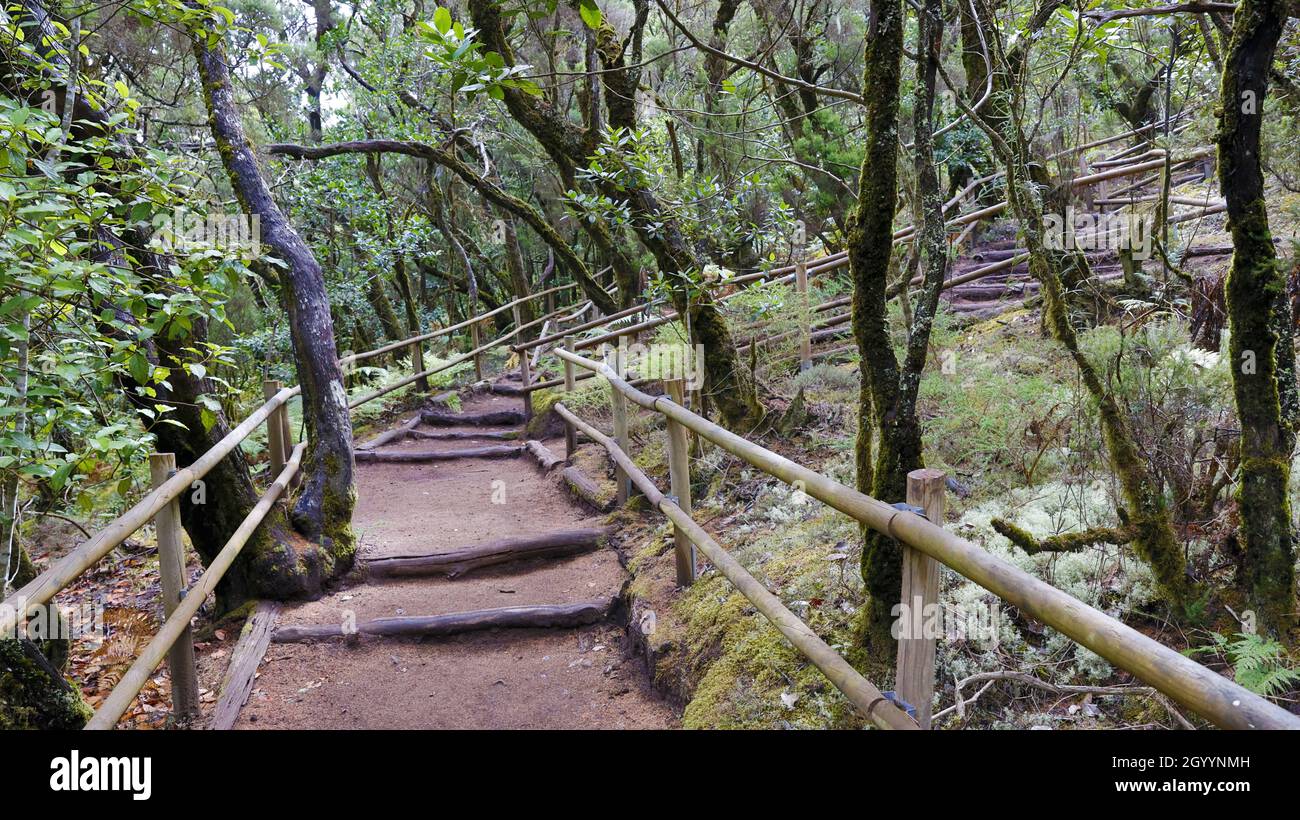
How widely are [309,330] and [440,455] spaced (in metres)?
3.86

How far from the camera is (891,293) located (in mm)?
4281

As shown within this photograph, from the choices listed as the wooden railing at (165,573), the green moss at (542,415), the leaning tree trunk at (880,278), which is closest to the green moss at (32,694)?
the wooden railing at (165,573)

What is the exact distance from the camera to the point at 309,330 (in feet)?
19.5

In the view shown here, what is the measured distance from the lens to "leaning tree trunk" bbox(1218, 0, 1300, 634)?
2.56 m

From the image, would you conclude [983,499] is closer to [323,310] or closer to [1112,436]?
[1112,436]

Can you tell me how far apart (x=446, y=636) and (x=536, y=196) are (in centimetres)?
1622

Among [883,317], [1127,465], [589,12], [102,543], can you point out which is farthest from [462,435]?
[589,12]

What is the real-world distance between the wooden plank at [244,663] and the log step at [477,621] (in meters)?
0.15

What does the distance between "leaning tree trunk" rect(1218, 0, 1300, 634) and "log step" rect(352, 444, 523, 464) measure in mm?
7930

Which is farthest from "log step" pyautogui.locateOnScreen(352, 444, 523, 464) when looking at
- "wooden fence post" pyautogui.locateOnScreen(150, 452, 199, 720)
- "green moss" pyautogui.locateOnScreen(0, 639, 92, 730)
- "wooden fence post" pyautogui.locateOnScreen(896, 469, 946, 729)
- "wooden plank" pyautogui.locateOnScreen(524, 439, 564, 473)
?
"wooden fence post" pyautogui.locateOnScreen(896, 469, 946, 729)

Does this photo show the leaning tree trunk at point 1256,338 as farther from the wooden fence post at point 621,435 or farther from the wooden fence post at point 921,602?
Result: the wooden fence post at point 621,435

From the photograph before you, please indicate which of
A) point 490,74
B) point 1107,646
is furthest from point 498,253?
point 1107,646

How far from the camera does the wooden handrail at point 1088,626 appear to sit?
1354 millimetres

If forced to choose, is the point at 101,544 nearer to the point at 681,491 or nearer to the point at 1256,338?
the point at 681,491
